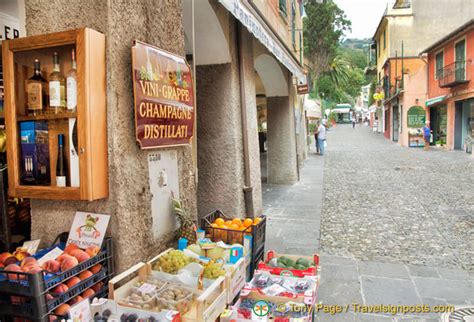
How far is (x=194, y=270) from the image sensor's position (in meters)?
2.57

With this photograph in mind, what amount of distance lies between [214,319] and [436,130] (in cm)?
2563

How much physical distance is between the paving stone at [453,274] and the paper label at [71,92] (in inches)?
156

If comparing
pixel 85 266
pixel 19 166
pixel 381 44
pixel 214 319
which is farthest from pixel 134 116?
pixel 381 44

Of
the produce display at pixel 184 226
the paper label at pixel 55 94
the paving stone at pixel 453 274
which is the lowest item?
the paving stone at pixel 453 274

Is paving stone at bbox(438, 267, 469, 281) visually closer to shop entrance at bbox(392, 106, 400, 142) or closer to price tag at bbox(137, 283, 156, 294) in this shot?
price tag at bbox(137, 283, 156, 294)

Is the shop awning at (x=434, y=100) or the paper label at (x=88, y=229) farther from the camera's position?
the shop awning at (x=434, y=100)

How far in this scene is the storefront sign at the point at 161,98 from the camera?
2.58 m

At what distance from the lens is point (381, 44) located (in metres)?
33.6

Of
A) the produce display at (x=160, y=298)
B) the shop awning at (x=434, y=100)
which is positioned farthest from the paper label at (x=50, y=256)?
the shop awning at (x=434, y=100)

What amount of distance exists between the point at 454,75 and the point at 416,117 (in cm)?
542

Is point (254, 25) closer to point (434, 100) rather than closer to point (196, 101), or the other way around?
point (196, 101)

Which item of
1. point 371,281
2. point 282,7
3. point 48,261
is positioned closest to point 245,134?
point 371,281

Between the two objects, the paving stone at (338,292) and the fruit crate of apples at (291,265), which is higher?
the fruit crate of apples at (291,265)

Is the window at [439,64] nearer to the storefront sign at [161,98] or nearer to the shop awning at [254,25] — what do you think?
the shop awning at [254,25]
